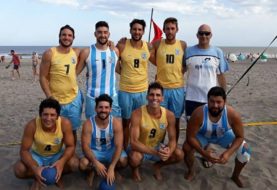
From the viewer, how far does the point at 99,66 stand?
14.4 ft

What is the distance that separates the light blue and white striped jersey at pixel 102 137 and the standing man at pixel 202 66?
128 centimetres

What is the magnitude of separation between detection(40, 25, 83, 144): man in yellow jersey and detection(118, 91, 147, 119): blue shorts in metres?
0.64

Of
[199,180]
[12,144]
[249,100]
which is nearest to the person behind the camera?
[199,180]

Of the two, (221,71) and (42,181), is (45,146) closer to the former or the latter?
(42,181)

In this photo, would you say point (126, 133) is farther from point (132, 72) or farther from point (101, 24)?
point (101, 24)

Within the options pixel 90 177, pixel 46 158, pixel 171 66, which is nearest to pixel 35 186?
pixel 46 158

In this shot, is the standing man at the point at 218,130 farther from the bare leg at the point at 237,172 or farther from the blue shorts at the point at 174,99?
the blue shorts at the point at 174,99

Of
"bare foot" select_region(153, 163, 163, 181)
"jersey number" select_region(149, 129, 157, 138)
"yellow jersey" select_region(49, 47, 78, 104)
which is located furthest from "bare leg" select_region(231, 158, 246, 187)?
"yellow jersey" select_region(49, 47, 78, 104)

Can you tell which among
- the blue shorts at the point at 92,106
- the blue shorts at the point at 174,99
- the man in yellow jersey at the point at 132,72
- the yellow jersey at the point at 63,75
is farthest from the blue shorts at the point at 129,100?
the yellow jersey at the point at 63,75

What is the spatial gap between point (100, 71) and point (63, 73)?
46cm

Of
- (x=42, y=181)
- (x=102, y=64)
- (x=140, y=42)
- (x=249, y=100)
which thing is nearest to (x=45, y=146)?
(x=42, y=181)

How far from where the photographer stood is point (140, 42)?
4684 millimetres

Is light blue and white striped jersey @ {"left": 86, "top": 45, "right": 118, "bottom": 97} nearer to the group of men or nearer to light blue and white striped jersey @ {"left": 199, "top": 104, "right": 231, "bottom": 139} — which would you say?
the group of men

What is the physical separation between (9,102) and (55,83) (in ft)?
19.6
